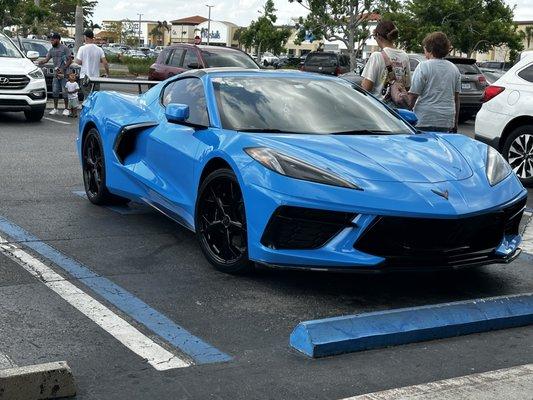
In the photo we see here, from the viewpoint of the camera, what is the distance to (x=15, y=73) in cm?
1555

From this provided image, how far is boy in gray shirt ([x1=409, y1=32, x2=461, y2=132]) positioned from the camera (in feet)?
26.8

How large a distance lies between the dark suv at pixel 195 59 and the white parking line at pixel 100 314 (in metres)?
11.5

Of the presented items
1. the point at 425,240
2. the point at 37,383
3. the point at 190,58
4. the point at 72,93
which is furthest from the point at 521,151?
the point at 190,58

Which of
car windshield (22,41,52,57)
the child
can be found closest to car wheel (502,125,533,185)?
the child

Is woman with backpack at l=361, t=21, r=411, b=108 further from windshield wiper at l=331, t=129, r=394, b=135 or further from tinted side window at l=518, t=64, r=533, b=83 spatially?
tinted side window at l=518, t=64, r=533, b=83

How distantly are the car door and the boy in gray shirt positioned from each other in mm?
2297

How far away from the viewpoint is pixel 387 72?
28.1 ft

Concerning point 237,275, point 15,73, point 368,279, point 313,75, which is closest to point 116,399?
point 237,275

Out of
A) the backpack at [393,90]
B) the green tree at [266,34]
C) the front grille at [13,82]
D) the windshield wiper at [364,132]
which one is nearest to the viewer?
the windshield wiper at [364,132]

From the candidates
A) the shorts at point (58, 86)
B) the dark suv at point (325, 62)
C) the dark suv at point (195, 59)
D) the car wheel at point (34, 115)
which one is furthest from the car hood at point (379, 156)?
the dark suv at point (325, 62)

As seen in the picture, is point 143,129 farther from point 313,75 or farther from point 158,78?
point 158,78

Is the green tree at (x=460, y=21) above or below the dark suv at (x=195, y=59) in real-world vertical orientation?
below

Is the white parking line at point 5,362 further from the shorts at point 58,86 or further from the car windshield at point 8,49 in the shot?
the shorts at point 58,86

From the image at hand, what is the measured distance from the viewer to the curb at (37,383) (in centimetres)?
359
